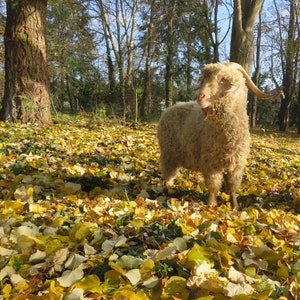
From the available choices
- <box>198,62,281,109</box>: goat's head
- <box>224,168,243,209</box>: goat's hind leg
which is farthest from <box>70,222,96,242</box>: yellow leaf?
<box>224,168,243,209</box>: goat's hind leg

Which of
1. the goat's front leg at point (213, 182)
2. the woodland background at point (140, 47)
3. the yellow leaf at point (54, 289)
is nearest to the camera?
the yellow leaf at point (54, 289)

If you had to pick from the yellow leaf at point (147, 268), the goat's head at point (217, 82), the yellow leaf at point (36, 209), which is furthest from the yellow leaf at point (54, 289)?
the goat's head at point (217, 82)

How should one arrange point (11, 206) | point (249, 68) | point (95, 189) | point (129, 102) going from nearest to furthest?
point (11, 206)
point (95, 189)
point (249, 68)
point (129, 102)

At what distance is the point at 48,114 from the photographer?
362 inches

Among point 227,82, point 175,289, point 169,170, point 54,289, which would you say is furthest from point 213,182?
point 54,289

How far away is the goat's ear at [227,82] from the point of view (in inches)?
140

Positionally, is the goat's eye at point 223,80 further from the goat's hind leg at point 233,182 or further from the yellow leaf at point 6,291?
the yellow leaf at point 6,291

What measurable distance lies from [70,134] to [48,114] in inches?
67.8

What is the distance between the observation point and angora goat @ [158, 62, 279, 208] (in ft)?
11.8

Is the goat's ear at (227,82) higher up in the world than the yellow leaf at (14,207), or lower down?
higher up

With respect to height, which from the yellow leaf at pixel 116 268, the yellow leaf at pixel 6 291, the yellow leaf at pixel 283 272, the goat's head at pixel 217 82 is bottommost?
the yellow leaf at pixel 6 291

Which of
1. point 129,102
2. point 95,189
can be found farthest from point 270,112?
point 95,189

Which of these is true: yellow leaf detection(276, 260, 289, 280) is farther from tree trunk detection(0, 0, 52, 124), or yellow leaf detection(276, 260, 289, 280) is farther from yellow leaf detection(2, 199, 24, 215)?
tree trunk detection(0, 0, 52, 124)

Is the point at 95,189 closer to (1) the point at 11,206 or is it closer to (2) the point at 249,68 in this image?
(1) the point at 11,206
